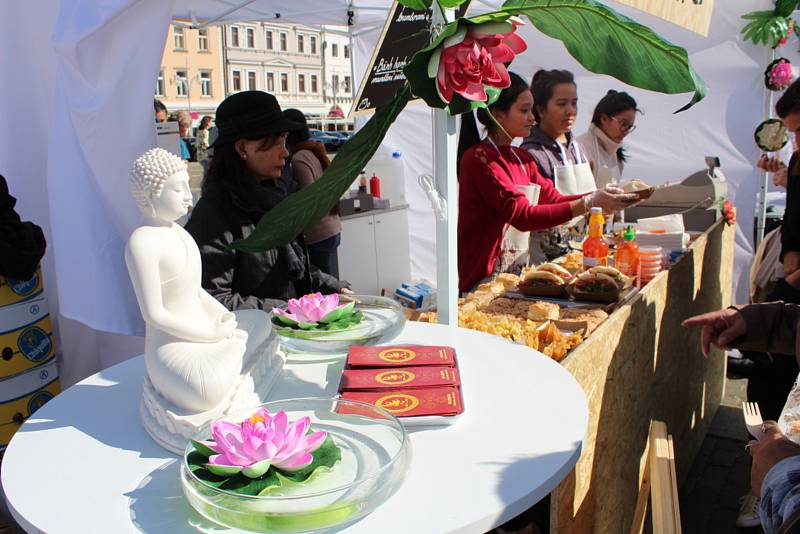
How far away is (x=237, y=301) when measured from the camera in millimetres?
1816

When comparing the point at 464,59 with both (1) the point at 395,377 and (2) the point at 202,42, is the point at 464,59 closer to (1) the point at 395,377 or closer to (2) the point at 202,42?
(1) the point at 395,377

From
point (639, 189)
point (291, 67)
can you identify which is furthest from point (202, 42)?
point (639, 189)

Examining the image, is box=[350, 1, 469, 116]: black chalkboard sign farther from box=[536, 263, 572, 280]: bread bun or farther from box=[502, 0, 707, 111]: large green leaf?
box=[502, 0, 707, 111]: large green leaf

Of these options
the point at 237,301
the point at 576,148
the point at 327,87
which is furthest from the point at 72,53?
the point at 327,87

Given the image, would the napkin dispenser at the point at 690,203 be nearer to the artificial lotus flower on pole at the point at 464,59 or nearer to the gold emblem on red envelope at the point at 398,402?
the artificial lotus flower on pole at the point at 464,59

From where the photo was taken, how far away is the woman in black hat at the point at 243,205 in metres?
1.87

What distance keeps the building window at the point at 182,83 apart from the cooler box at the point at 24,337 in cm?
3780

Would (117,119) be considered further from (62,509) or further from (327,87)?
(327,87)

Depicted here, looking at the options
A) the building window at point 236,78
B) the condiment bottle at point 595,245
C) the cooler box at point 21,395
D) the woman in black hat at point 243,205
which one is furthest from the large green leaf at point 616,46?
the building window at point 236,78

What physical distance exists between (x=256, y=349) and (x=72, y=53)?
3.75 ft

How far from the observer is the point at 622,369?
2.15m

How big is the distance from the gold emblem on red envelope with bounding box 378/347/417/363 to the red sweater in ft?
4.83

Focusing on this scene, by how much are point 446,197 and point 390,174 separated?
4.86 metres

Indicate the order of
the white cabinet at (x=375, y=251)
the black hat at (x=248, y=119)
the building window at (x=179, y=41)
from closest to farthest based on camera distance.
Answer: the black hat at (x=248, y=119) < the white cabinet at (x=375, y=251) < the building window at (x=179, y=41)
